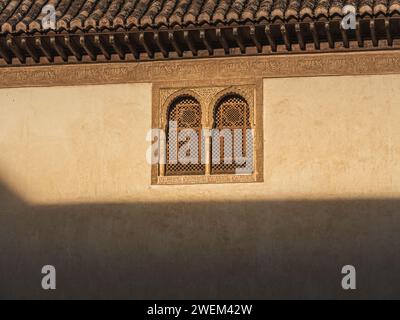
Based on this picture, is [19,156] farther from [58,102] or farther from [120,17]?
[120,17]

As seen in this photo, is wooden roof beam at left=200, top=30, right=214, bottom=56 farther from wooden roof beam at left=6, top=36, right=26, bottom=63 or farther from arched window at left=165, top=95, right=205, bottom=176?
wooden roof beam at left=6, top=36, right=26, bottom=63

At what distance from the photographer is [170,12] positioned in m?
12.7

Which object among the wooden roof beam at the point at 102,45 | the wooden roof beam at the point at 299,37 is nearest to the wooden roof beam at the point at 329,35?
the wooden roof beam at the point at 299,37

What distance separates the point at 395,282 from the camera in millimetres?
12070

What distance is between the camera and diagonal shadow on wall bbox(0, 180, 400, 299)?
12195mm

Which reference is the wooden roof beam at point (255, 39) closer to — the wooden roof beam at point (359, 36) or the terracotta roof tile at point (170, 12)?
the terracotta roof tile at point (170, 12)

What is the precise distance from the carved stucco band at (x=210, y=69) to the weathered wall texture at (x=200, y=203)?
0.12 metres

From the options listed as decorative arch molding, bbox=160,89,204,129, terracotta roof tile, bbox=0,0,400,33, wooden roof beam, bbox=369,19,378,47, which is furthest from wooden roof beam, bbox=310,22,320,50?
decorative arch molding, bbox=160,89,204,129

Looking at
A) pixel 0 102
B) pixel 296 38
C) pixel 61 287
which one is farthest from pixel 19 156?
pixel 296 38

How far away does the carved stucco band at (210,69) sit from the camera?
12.6m

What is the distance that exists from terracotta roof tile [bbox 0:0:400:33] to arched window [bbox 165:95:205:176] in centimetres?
105

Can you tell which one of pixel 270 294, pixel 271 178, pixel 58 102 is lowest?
pixel 270 294

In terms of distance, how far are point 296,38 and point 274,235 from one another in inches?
88.8

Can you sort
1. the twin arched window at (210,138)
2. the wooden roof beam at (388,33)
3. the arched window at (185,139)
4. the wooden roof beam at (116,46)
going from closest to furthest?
the wooden roof beam at (388,33) < the wooden roof beam at (116,46) < the twin arched window at (210,138) < the arched window at (185,139)
